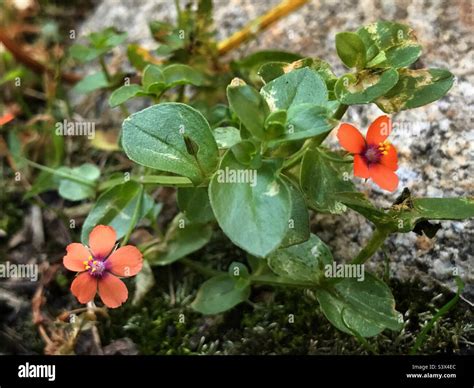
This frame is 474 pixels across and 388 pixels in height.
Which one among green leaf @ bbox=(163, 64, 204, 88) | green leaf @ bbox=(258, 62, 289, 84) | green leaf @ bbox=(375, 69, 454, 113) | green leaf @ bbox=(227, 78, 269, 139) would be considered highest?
green leaf @ bbox=(163, 64, 204, 88)

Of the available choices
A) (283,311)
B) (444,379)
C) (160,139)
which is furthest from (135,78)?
(444,379)

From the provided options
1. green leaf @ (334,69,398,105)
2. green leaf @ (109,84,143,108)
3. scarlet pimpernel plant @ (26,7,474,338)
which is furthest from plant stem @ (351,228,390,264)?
green leaf @ (109,84,143,108)

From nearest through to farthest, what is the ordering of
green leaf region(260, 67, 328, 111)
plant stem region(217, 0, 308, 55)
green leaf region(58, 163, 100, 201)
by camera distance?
green leaf region(260, 67, 328, 111) < green leaf region(58, 163, 100, 201) < plant stem region(217, 0, 308, 55)

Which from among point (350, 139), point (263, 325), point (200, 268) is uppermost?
point (350, 139)

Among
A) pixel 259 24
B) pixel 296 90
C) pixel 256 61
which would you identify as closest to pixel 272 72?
pixel 296 90

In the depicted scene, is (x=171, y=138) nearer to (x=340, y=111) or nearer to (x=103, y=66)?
(x=340, y=111)

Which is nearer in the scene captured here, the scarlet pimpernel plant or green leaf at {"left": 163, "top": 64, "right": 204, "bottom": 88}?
the scarlet pimpernel plant

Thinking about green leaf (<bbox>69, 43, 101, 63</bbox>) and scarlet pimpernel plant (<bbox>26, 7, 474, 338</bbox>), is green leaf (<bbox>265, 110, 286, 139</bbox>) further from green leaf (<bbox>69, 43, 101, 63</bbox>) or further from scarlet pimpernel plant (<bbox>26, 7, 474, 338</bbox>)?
green leaf (<bbox>69, 43, 101, 63</bbox>)
